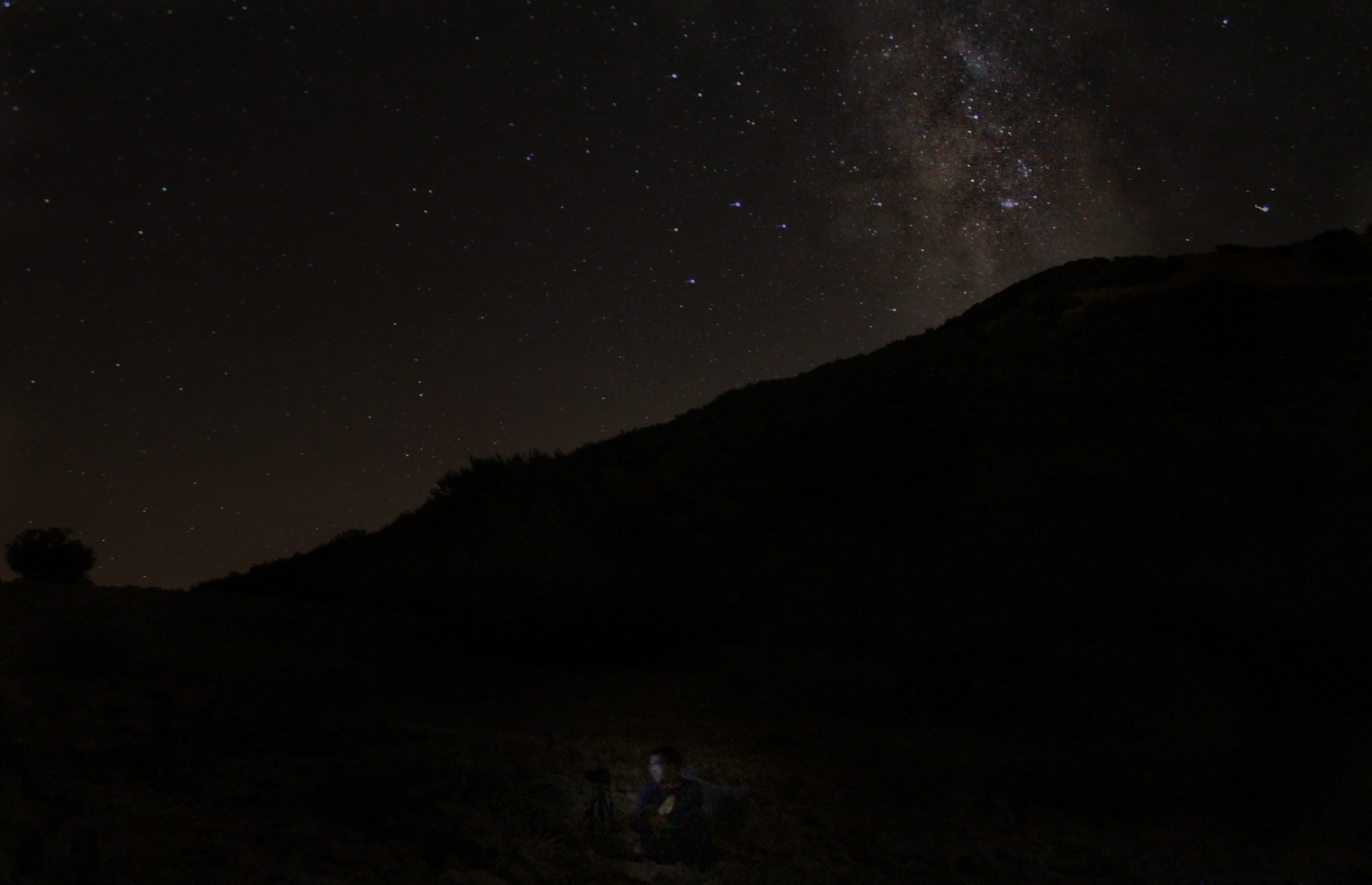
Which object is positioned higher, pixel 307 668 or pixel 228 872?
pixel 307 668

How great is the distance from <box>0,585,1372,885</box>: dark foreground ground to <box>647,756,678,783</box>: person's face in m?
0.47

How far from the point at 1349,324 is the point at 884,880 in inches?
1181

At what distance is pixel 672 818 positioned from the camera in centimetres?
570

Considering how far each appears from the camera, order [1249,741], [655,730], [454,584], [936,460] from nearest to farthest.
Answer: [655,730] < [1249,741] < [454,584] < [936,460]

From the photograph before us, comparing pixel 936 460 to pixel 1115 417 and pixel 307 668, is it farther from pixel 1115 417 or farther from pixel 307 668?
pixel 307 668

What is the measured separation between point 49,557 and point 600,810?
16649 millimetres

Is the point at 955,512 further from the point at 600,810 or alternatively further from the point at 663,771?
the point at 600,810

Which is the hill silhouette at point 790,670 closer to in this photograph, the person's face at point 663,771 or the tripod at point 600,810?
the tripod at point 600,810

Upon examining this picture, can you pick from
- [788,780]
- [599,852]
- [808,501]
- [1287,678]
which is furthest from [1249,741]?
[808,501]

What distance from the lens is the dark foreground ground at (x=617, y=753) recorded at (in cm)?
499

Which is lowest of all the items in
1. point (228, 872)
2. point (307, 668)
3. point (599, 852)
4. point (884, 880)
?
point (884, 880)

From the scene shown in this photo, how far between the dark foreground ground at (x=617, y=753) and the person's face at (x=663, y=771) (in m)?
0.47

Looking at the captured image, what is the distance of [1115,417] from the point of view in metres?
22.9

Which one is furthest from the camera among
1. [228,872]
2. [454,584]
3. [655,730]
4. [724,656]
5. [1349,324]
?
[1349,324]
